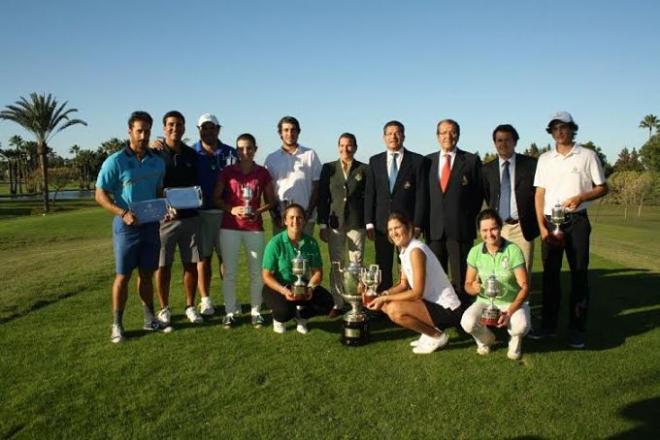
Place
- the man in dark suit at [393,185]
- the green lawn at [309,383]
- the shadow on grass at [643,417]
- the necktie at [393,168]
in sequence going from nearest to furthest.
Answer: the shadow on grass at [643,417], the green lawn at [309,383], the man in dark suit at [393,185], the necktie at [393,168]

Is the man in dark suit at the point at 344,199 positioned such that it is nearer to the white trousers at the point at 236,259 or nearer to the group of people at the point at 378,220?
the group of people at the point at 378,220

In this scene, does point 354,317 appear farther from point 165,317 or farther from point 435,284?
point 165,317

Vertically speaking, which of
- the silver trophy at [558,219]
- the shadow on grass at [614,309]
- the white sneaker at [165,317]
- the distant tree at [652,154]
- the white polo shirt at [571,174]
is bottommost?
the shadow on grass at [614,309]

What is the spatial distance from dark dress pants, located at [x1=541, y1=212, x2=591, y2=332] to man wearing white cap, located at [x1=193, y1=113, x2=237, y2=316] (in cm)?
411

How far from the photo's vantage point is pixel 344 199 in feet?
21.9

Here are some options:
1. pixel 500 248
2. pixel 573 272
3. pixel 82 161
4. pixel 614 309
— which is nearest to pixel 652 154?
pixel 614 309

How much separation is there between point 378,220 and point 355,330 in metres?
1.53

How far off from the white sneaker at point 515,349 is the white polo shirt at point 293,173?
3.13 m

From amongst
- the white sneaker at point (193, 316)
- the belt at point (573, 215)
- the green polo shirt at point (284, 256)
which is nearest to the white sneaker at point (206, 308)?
the white sneaker at point (193, 316)

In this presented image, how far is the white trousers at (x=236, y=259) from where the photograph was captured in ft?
21.3

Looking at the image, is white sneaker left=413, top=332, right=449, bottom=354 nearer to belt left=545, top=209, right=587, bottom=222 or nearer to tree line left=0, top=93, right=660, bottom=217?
belt left=545, top=209, right=587, bottom=222

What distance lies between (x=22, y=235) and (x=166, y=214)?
72.9ft

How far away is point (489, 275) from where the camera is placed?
550cm

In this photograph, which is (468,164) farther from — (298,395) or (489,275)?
(298,395)
